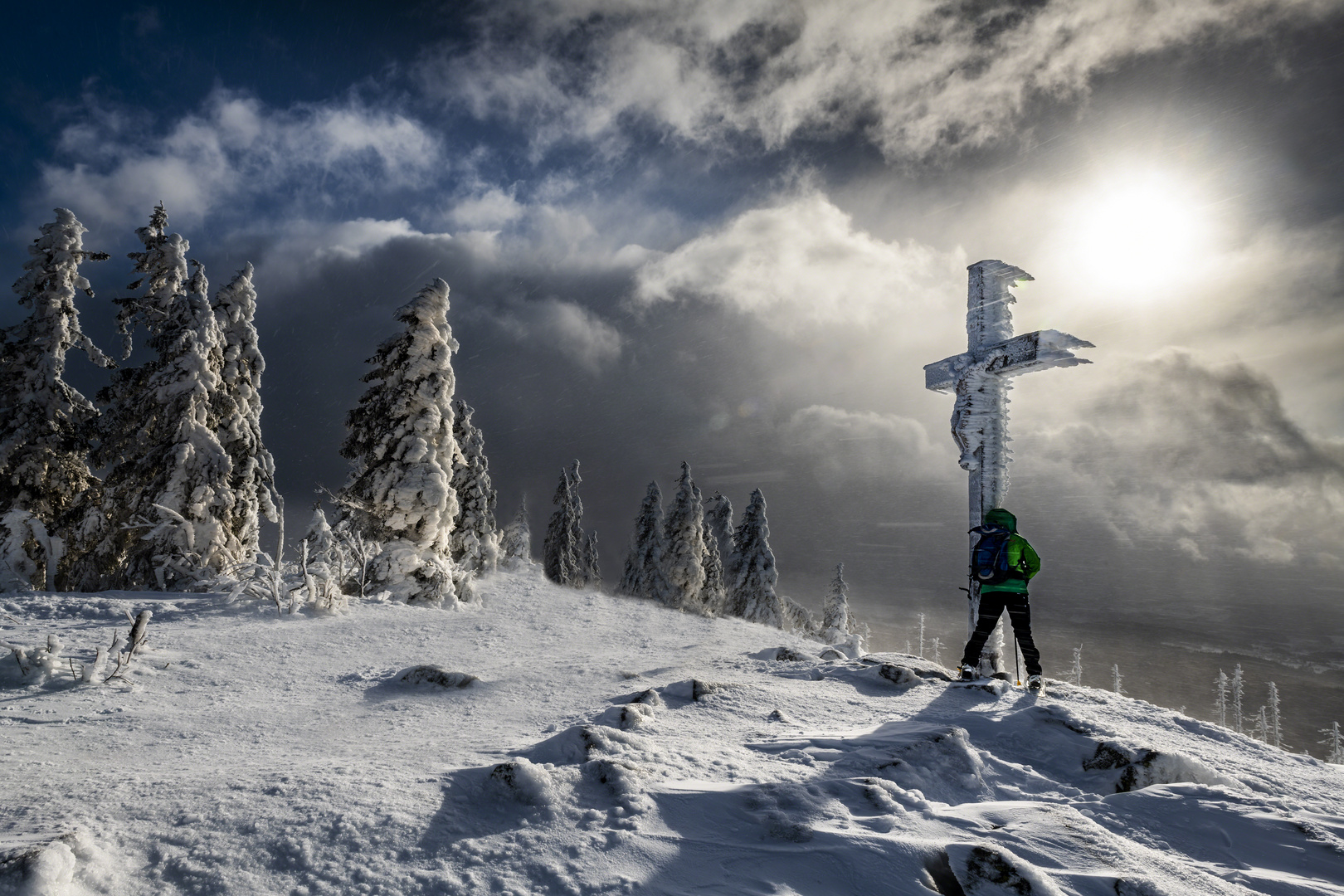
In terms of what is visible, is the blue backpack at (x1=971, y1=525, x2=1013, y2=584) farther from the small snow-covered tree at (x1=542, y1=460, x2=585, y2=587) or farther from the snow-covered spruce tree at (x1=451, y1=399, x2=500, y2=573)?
the small snow-covered tree at (x1=542, y1=460, x2=585, y2=587)

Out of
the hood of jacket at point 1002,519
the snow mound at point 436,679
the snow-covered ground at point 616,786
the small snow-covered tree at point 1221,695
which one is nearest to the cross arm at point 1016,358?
the hood of jacket at point 1002,519

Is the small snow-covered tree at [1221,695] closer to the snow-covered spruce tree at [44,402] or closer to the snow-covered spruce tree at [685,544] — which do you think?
the snow-covered spruce tree at [685,544]

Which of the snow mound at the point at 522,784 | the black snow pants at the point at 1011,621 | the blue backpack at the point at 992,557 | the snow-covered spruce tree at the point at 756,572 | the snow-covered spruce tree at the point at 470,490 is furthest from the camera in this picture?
the snow-covered spruce tree at the point at 756,572

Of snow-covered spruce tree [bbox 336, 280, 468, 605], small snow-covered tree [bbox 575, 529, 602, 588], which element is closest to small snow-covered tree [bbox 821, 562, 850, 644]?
small snow-covered tree [bbox 575, 529, 602, 588]

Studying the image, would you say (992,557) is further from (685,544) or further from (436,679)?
(685,544)

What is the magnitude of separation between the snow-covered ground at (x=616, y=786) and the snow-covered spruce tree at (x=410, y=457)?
21.4 feet

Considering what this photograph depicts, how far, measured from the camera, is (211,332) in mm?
16062

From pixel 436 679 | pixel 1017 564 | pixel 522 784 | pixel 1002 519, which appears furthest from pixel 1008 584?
pixel 436 679

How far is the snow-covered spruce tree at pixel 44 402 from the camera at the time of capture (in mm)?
15609

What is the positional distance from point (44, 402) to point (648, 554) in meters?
26.6

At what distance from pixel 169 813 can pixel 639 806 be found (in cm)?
220

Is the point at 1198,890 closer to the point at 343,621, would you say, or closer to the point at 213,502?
the point at 343,621

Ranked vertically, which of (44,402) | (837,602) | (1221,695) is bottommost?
(1221,695)

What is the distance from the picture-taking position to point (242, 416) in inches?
695
